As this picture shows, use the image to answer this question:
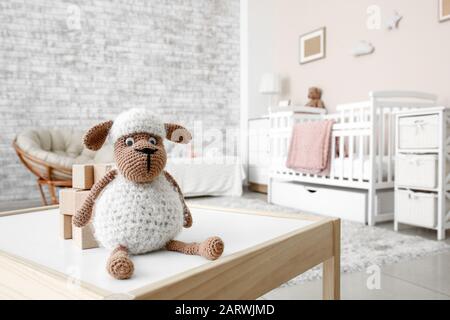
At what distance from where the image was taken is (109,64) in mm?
3984

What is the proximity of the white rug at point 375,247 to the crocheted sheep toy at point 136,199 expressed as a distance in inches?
32.6

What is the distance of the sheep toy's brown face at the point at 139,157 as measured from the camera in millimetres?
613

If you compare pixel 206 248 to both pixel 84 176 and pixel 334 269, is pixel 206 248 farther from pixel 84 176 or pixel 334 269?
pixel 334 269

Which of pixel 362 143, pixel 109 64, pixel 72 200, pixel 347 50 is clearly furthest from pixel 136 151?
pixel 109 64

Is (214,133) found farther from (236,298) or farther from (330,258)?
(236,298)

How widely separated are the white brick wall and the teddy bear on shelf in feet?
3.93

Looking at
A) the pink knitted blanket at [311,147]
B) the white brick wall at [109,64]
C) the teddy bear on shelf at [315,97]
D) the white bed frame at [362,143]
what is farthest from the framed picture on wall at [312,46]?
the pink knitted blanket at [311,147]

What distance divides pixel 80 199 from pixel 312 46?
3.50 m

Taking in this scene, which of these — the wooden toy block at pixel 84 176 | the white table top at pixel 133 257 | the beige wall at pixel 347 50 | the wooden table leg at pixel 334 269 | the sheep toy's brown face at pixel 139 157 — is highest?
the beige wall at pixel 347 50

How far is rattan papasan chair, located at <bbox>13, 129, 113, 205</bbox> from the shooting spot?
8.73 ft

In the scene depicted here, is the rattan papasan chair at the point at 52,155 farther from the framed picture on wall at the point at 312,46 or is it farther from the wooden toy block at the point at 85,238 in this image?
the framed picture on wall at the point at 312,46
